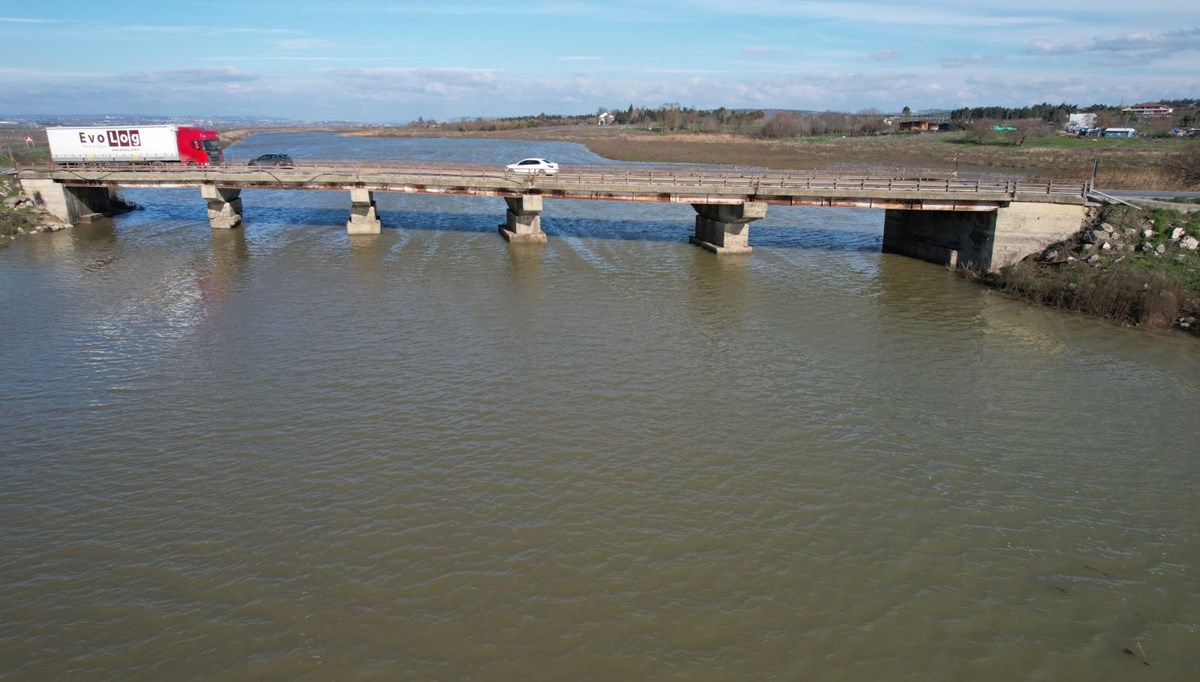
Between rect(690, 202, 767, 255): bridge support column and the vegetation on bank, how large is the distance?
38.8 ft

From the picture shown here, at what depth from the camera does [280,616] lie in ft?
40.5

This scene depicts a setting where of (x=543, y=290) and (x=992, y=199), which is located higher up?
(x=992, y=199)

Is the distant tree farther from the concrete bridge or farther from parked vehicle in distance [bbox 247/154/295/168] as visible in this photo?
parked vehicle in distance [bbox 247/154/295/168]

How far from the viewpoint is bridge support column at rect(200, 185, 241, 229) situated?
153 ft

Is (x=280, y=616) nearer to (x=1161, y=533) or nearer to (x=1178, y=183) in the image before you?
(x=1161, y=533)

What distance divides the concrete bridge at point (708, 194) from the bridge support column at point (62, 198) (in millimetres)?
67

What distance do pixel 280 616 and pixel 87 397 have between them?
12566mm

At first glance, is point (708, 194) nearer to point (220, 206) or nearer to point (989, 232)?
point (989, 232)

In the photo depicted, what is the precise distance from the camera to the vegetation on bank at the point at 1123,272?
96.8ft

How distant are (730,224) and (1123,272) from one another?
18.8 m

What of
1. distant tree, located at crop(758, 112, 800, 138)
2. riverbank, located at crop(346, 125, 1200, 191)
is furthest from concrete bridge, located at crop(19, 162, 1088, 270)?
distant tree, located at crop(758, 112, 800, 138)

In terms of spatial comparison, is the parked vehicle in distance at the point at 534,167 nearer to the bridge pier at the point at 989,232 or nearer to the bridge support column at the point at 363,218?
the bridge support column at the point at 363,218

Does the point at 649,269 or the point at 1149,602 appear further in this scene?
the point at 649,269

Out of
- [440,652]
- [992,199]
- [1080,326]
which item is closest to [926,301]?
[1080,326]
